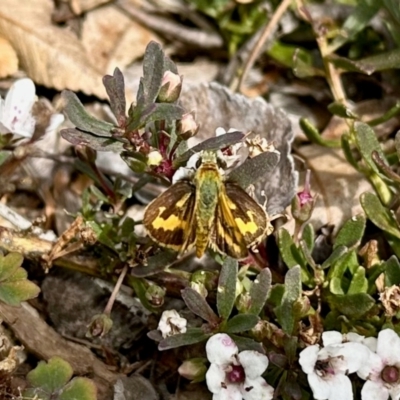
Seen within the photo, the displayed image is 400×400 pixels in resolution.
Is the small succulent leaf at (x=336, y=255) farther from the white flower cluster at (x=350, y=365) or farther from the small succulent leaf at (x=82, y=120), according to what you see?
the small succulent leaf at (x=82, y=120)

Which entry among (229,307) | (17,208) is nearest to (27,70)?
(17,208)

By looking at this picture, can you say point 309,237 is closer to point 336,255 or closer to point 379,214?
point 336,255

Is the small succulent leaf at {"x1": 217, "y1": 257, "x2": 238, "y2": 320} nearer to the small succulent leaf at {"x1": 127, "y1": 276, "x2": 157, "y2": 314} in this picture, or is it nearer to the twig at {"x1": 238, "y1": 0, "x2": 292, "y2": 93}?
the small succulent leaf at {"x1": 127, "y1": 276, "x2": 157, "y2": 314}

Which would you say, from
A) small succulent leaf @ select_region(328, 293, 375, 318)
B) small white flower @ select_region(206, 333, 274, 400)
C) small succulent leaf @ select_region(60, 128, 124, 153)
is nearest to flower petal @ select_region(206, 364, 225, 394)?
small white flower @ select_region(206, 333, 274, 400)

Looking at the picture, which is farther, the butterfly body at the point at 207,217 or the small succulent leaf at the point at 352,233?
the small succulent leaf at the point at 352,233

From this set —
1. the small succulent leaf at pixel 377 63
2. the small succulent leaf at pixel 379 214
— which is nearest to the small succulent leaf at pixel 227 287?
the small succulent leaf at pixel 379 214

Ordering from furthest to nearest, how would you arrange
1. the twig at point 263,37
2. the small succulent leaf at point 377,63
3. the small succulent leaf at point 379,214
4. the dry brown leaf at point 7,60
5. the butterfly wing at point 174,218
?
the twig at point 263,37, the dry brown leaf at point 7,60, the small succulent leaf at point 377,63, the small succulent leaf at point 379,214, the butterfly wing at point 174,218
